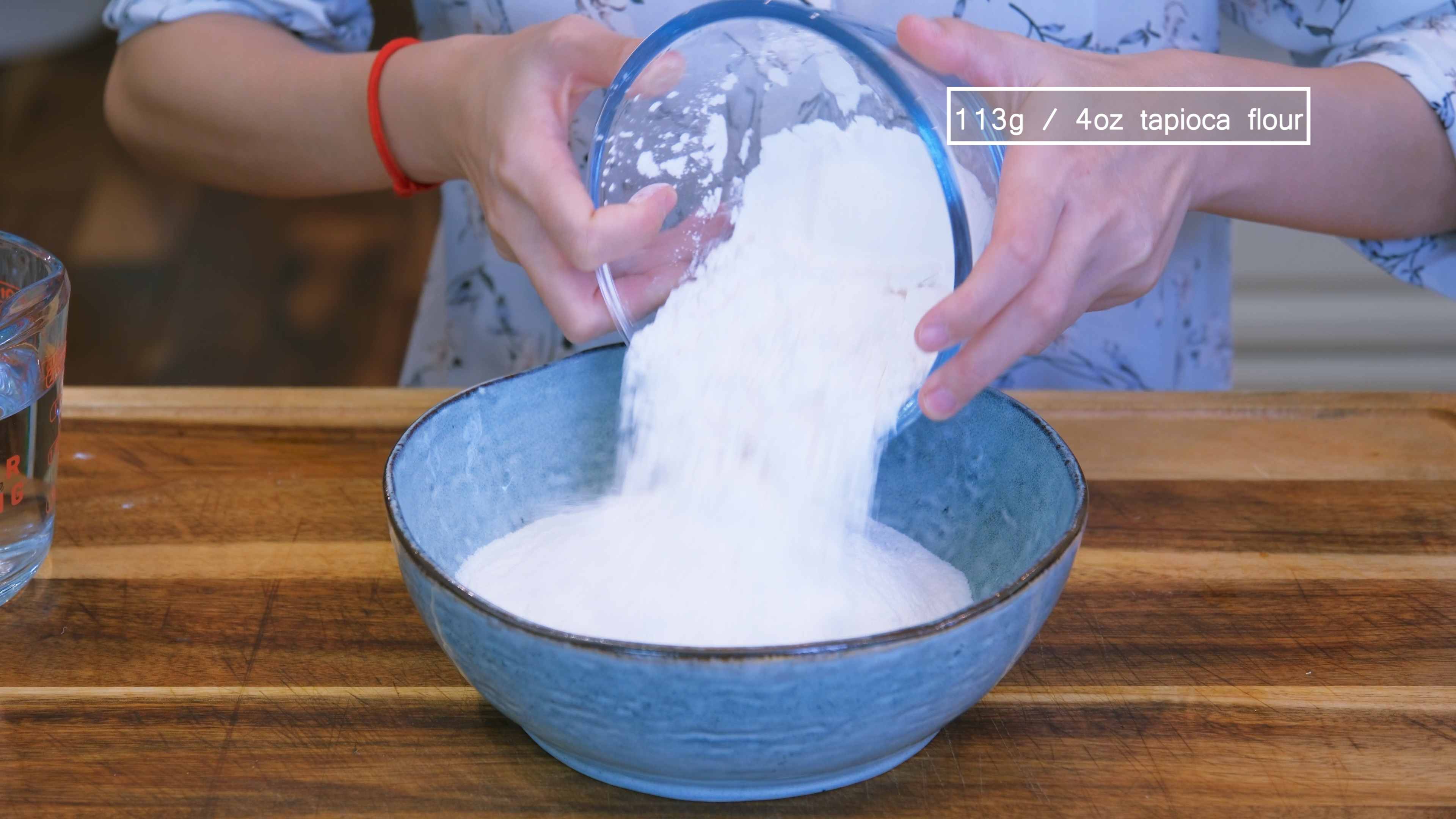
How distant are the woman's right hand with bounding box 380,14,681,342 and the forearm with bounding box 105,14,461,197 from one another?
6 cm

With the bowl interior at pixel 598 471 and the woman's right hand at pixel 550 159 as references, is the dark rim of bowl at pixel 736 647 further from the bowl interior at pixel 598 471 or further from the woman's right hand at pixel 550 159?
the woman's right hand at pixel 550 159

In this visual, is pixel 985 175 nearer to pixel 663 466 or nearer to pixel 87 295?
pixel 663 466

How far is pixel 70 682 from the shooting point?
0.62 m

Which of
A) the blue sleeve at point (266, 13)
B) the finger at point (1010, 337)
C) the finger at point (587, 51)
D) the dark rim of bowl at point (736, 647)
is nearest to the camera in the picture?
the dark rim of bowl at point (736, 647)

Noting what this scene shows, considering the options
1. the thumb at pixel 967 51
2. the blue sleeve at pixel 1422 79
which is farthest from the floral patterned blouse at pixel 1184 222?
the thumb at pixel 967 51

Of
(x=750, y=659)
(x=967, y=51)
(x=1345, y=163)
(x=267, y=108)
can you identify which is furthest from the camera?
(x=267, y=108)

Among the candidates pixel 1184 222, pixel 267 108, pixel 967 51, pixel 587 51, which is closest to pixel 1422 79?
pixel 1184 222

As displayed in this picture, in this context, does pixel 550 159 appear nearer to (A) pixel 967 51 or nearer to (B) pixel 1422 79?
(A) pixel 967 51

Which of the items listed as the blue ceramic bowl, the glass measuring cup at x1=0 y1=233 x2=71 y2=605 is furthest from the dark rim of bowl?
the glass measuring cup at x1=0 y1=233 x2=71 y2=605

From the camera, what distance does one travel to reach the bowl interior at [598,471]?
2.03 ft

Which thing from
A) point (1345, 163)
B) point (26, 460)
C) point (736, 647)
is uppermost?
point (1345, 163)

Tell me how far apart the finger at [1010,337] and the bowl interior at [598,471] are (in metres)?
0.07

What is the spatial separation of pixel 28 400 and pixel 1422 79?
92cm

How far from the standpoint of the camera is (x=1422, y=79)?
2.76ft
